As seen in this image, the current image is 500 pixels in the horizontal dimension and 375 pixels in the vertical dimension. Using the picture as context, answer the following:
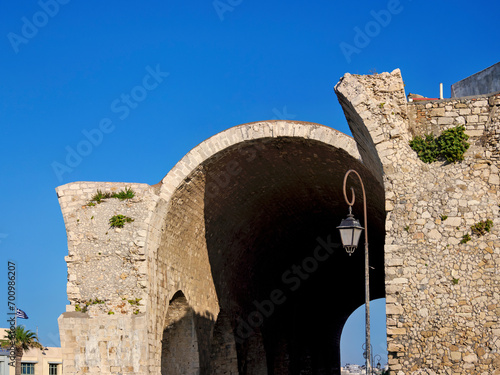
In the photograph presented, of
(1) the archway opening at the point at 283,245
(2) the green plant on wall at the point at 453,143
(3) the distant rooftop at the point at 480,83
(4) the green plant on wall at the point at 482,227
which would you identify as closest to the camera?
(4) the green plant on wall at the point at 482,227

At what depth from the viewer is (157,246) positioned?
1659 cm

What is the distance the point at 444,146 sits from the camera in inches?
534

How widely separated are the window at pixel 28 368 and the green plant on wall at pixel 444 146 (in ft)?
103

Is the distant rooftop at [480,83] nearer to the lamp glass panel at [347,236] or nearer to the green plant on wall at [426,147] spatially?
the green plant on wall at [426,147]

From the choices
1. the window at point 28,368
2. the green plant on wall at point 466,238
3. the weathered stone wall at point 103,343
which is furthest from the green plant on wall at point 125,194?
the window at point 28,368

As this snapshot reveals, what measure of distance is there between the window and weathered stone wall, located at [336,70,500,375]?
101 feet

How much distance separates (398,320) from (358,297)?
19637mm

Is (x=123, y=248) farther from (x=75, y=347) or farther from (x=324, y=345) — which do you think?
(x=324, y=345)

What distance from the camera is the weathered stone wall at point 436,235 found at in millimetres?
12602

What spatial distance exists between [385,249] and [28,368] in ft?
102

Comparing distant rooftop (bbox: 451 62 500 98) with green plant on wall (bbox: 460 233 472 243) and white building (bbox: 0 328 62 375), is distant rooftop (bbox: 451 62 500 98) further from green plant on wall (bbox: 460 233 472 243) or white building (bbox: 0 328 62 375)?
white building (bbox: 0 328 62 375)

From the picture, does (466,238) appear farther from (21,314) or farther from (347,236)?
(21,314)

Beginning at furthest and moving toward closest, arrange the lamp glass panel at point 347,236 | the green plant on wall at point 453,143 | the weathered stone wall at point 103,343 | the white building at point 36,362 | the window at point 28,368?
the window at point 28,368, the white building at point 36,362, the weathered stone wall at point 103,343, the green plant on wall at point 453,143, the lamp glass panel at point 347,236

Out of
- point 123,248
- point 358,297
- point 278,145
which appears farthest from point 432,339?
point 358,297
